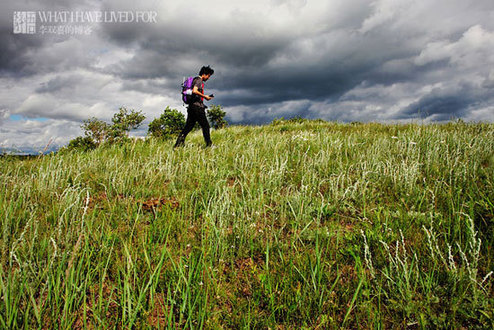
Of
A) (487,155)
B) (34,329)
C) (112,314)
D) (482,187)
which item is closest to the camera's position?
(34,329)

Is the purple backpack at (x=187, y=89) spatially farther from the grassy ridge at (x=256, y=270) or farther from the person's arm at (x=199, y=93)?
the grassy ridge at (x=256, y=270)

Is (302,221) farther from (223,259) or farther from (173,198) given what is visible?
(173,198)

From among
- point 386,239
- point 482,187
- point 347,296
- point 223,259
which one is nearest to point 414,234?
point 386,239

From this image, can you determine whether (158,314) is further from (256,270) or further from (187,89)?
(187,89)

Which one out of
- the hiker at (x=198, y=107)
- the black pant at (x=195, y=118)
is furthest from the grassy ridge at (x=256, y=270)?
the hiker at (x=198, y=107)

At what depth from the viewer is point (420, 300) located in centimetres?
187

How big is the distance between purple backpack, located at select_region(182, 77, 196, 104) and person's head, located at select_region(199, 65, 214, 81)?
1.29ft

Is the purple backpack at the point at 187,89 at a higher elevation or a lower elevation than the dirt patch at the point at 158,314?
higher

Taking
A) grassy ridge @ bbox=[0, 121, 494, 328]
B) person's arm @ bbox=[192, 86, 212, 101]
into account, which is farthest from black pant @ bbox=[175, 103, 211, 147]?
grassy ridge @ bbox=[0, 121, 494, 328]

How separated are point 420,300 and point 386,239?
2.29 ft

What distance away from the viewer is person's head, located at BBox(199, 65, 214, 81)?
27.6ft

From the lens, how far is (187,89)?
8359 mm

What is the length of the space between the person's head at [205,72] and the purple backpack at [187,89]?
0.39 m

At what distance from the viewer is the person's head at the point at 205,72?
27.6 ft
